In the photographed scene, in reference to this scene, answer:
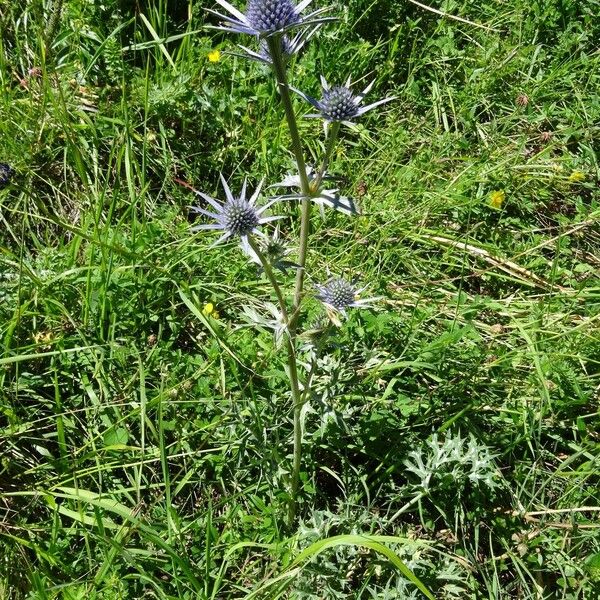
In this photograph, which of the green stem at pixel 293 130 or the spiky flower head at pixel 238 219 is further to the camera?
the spiky flower head at pixel 238 219

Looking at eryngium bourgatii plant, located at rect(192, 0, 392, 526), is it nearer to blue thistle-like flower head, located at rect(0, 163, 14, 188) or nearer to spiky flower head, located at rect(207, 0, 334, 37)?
spiky flower head, located at rect(207, 0, 334, 37)

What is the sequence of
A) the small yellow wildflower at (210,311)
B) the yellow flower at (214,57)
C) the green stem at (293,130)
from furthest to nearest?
the yellow flower at (214,57) < the small yellow wildflower at (210,311) < the green stem at (293,130)

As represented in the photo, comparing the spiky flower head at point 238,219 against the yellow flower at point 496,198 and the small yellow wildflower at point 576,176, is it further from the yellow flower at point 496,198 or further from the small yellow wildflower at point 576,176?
the small yellow wildflower at point 576,176

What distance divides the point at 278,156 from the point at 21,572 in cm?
187

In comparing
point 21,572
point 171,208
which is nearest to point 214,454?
point 21,572

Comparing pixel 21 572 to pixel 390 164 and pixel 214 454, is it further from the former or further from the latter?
pixel 390 164

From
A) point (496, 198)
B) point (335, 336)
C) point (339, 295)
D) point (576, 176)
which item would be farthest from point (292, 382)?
point (576, 176)

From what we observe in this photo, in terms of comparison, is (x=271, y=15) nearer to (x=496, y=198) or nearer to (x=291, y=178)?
(x=291, y=178)

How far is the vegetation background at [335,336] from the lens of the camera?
75.9 inches

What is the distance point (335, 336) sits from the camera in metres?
2.12

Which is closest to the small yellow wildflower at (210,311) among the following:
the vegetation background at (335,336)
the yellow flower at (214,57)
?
the vegetation background at (335,336)

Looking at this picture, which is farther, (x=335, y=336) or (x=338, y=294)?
(x=335, y=336)

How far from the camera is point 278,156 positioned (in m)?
2.81

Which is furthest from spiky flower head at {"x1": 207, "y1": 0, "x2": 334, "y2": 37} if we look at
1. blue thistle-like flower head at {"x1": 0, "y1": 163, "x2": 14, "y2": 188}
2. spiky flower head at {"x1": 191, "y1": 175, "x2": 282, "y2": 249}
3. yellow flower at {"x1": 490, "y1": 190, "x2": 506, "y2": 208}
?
yellow flower at {"x1": 490, "y1": 190, "x2": 506, "y2": 208}
